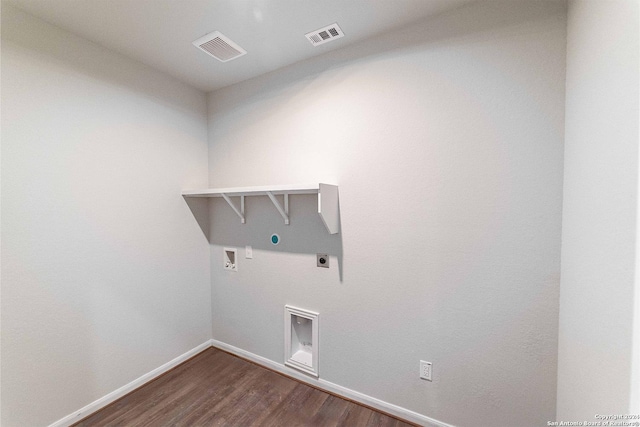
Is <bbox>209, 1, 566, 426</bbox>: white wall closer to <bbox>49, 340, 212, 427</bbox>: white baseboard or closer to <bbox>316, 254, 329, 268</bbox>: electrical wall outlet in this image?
<bbox>316, 254, 329, 268</bbox>: electrical wall outlet

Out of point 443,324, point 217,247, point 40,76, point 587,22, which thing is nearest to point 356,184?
point 443,324

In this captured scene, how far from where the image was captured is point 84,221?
167 cm

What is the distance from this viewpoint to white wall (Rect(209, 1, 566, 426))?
1263mm

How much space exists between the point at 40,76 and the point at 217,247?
1705 mm

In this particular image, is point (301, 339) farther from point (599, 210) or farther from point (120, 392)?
point (599, 210)

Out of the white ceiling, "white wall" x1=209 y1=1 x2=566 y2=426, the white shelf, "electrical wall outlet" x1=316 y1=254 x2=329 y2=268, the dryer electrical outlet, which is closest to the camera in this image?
"white wall" x1=209 y1=1 x2=566 y2=426

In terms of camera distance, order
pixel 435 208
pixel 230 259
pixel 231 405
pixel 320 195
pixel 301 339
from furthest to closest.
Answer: pixel 230 259 → pixel 301 339 → pixel 231 405 → pixel 320 195 → pixel 435 208

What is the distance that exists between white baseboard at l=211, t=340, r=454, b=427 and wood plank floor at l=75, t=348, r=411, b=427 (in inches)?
1.5

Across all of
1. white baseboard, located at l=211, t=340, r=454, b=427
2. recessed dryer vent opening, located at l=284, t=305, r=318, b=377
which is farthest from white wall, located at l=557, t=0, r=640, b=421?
recessed dryer vent opening, located at l=284, t=305, r=318, b=377

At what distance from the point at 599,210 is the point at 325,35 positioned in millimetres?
1746

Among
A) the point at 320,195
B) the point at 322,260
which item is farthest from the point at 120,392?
the point at 320,195

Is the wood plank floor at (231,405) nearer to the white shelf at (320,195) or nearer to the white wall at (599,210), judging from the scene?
the white wall at (599,210)

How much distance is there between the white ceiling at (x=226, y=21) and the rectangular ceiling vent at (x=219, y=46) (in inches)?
1.6

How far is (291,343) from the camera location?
2.06 meters
